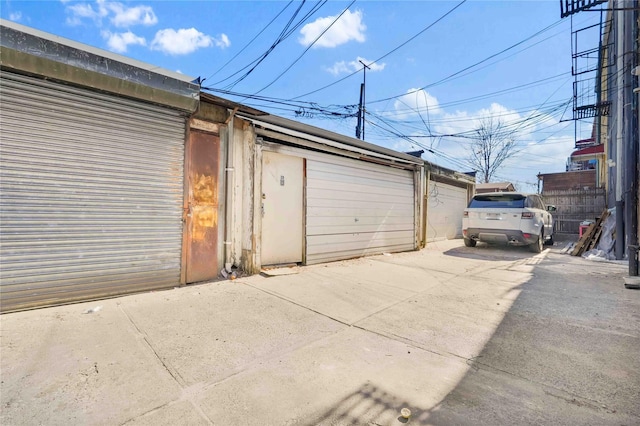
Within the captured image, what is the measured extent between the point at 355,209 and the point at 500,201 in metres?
4.16

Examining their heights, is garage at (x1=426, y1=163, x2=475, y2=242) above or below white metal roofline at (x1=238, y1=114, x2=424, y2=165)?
below

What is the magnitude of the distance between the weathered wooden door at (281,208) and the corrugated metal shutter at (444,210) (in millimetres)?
6341

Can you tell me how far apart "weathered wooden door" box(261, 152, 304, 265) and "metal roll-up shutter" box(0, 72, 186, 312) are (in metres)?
1.67

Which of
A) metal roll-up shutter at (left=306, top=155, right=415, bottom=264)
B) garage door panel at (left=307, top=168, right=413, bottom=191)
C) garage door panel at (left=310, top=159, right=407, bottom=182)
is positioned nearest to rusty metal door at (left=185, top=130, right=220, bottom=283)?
metal roll-up shutter at (left=306, top=155, right=415, bottom=264)

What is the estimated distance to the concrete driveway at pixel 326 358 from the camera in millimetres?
1851

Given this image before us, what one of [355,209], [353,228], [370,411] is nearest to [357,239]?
[353,228]

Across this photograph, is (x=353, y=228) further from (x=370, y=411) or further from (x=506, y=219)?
(x=370, y=411)

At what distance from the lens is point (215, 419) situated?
69.8 inches

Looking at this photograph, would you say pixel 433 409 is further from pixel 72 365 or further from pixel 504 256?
pixel 504 256

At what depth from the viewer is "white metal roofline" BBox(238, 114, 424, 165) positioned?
5.73 m

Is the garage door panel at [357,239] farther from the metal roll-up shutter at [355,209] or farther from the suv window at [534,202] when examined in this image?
the suv window at [534,202]

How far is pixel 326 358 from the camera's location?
2.51m

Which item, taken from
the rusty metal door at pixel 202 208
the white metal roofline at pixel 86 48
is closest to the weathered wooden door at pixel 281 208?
the rusty metal door at pixel 202 208

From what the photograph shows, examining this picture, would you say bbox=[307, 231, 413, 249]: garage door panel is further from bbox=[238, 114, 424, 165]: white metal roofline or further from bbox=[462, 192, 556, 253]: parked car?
bbox=[238, 114, 424, 165]: white metal roofline
